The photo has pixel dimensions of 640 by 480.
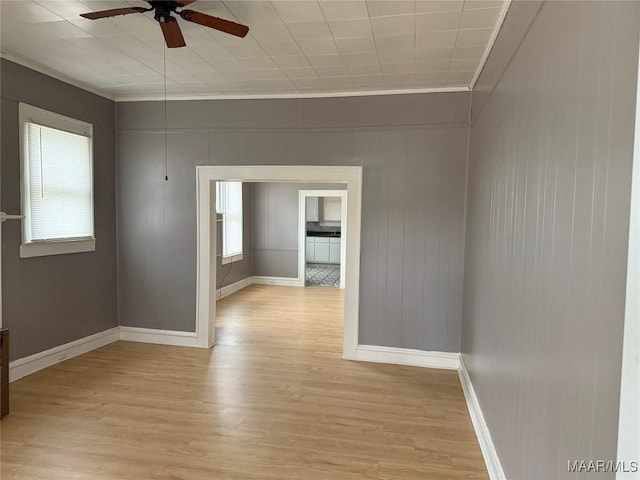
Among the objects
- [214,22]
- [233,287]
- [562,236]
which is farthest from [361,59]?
[233,287]

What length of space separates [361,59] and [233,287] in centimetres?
530

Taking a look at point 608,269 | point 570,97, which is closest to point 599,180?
point 608,269

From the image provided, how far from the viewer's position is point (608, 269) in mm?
953

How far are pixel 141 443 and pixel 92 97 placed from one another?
11.5 ft

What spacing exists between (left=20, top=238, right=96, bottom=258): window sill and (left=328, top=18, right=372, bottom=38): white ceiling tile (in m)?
3.16

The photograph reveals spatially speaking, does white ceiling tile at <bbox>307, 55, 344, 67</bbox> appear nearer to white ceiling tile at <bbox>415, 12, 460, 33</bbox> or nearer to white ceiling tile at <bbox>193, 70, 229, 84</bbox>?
white ceiling tile at <bbox>415, 12, 460, 33</bbox>

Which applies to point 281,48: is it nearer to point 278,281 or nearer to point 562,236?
point 562,236

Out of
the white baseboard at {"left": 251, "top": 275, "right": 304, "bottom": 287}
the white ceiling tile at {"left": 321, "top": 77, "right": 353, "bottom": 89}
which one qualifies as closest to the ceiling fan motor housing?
the white ceiling tile at {"left": 321, "top": 77, "right": 353, "bottom": 89}

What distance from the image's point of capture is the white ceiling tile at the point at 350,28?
8.54 ft

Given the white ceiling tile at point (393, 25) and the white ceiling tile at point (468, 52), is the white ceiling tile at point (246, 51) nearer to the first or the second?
the white ceiling tile at point (393, 25)

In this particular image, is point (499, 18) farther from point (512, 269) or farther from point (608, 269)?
point (608, 269)

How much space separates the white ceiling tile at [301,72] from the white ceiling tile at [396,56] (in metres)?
0.63

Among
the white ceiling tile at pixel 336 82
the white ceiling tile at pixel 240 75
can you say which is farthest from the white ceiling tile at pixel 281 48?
the white ceiling tile at pixel 336 82

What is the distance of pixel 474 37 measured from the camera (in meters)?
Result: 2.79
